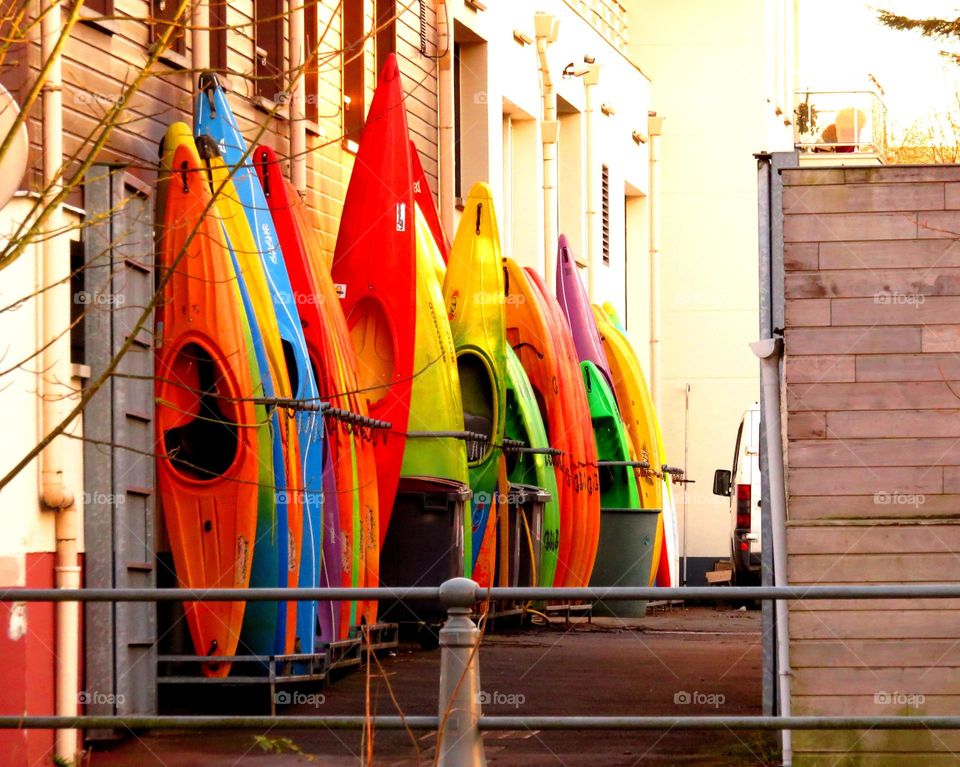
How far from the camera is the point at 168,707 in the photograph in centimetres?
971

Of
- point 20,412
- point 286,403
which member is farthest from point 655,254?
point 20,412

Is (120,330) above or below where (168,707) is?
above

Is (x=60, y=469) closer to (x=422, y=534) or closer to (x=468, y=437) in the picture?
(x=422, y=534)

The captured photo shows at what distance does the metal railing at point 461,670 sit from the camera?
5.82 meters

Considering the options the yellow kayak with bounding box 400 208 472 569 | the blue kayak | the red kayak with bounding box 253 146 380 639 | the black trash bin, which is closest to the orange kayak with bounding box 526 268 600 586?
the yellow kayak with bounding box 400 208 472 569

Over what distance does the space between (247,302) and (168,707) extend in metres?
2.36

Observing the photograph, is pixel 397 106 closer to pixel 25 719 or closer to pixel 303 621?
pixel 303 621

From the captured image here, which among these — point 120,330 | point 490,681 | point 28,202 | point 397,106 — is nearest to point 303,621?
point 490,681

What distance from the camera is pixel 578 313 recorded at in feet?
65.2

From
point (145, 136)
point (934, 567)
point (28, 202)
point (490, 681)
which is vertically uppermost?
point (145, 136)
